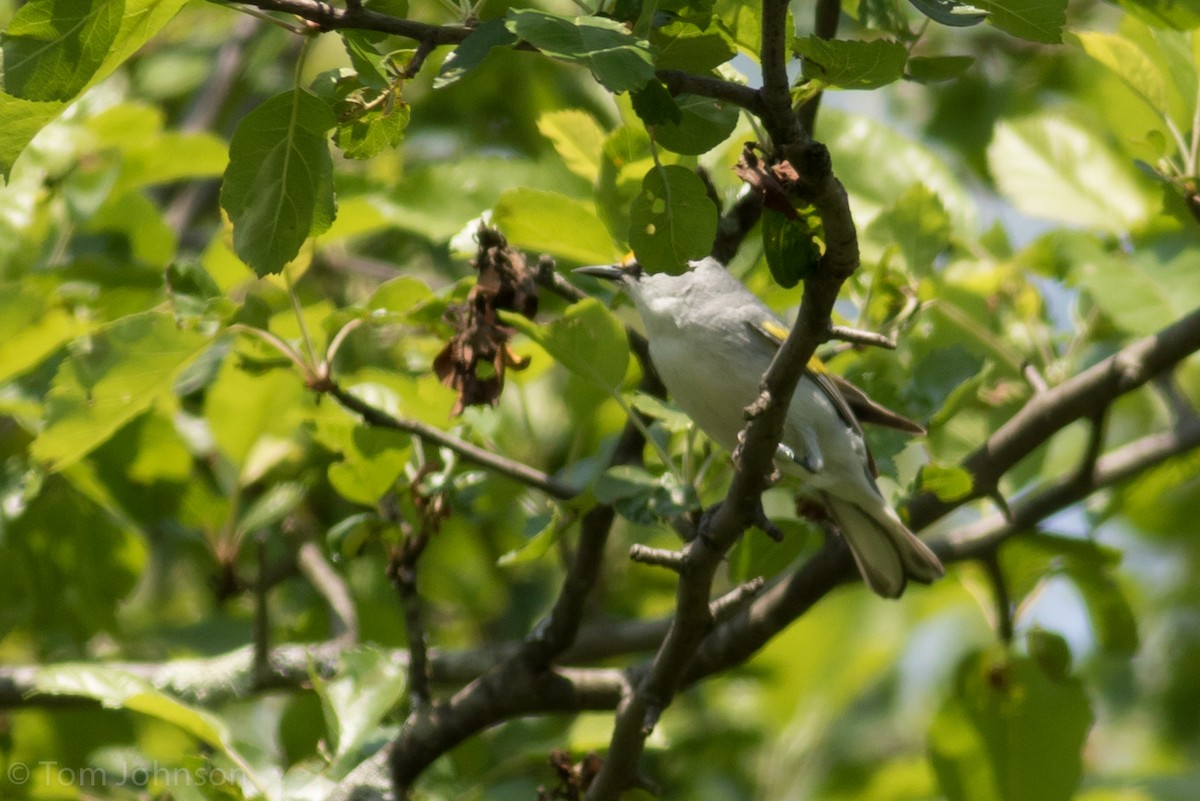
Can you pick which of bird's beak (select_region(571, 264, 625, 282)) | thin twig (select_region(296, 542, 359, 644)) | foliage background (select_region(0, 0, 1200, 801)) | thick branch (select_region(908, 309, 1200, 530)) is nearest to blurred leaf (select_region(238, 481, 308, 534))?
foliage background (select_region(0, 0, 1200, 801))

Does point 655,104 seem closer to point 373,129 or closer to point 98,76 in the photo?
point 373,129

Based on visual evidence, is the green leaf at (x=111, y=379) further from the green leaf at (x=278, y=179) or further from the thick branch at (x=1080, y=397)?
the thick branch at (x=1080, y=397)

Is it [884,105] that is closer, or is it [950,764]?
[950,764]

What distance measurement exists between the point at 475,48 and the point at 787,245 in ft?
1.66

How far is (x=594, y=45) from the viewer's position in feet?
→ 5.10

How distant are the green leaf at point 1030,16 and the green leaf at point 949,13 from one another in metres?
0.02

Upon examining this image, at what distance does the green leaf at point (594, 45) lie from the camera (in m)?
1.53

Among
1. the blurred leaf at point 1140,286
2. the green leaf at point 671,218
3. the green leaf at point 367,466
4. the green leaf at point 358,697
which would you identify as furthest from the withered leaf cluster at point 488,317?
the blurred leaf at point 1140,286

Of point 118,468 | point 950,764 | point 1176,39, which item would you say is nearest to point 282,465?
point 118,468

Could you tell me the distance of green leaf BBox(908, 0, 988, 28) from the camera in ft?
5.62

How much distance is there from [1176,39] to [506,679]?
7.55 ft

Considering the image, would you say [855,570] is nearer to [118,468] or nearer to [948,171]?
[948,171]

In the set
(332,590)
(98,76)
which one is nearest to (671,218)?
(98,76)

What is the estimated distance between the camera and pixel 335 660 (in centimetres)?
385
